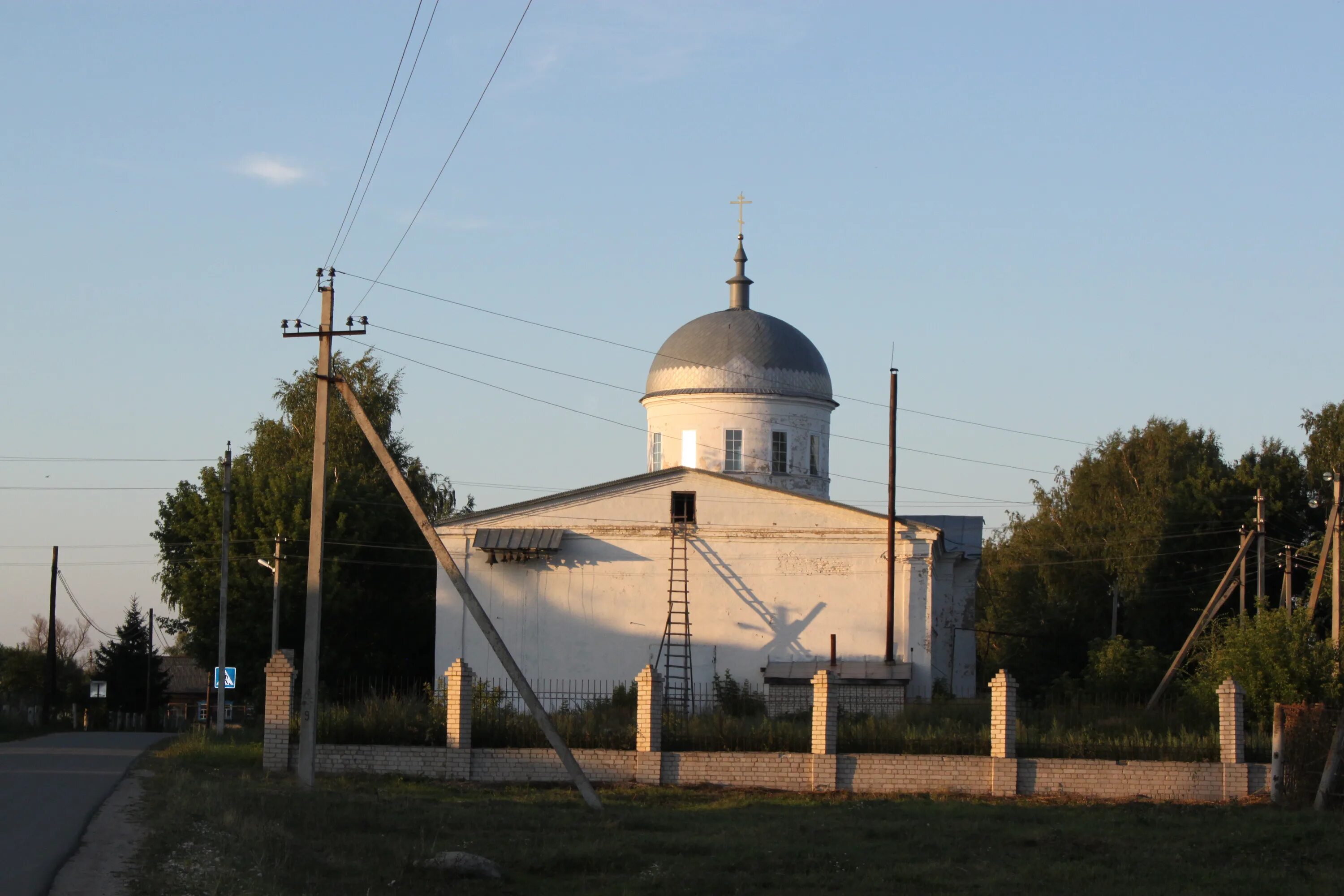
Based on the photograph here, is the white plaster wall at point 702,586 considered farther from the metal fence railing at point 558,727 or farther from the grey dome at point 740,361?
the metal fence railing at point 558,727

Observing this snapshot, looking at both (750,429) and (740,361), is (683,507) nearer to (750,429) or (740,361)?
(750,429)

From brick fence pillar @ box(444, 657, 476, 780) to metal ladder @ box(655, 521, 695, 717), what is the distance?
9.66 meters

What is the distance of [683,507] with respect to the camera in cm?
3406

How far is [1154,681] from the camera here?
124 feet

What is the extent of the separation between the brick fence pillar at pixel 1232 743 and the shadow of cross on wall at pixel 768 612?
11315mm

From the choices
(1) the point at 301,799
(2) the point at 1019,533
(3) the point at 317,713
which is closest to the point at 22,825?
(1) the point at 301,799

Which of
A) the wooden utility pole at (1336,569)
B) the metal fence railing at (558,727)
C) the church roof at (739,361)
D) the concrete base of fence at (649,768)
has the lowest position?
the concrete base of fence at (649,768)

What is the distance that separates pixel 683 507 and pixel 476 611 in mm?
13831

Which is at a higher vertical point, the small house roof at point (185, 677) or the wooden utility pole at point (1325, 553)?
the wooden utility pole at point (1325, 553)

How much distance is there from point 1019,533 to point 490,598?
31.6m

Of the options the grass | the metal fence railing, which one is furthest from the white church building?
the grass

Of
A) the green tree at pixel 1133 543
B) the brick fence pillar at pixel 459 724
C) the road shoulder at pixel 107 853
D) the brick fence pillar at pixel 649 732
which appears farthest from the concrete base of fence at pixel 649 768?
the green tree at pixel 1133 543

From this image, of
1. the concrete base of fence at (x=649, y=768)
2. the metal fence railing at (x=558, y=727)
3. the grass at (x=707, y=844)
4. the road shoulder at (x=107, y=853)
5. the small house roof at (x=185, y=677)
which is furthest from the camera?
the small house roof at (x=185, y=677)

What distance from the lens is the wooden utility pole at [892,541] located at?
32.2 meters
